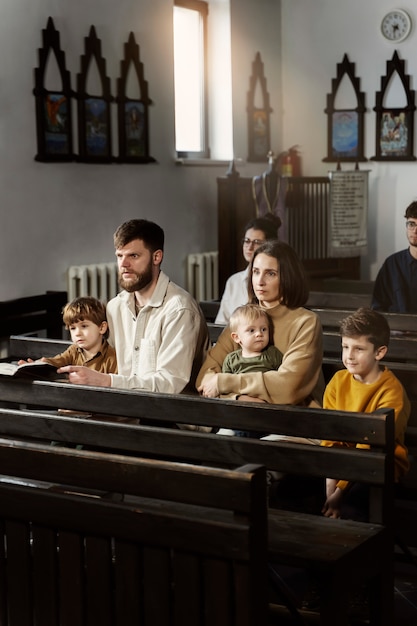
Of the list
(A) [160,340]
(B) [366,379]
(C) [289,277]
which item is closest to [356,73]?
(C) [289,277]

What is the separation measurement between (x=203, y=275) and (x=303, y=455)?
563 centimetres

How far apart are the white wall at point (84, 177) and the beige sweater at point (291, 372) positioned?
10.7ft

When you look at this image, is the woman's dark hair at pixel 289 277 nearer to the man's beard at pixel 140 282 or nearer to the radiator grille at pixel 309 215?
the man's beard at pixel 140 282

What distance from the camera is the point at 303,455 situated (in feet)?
9.21

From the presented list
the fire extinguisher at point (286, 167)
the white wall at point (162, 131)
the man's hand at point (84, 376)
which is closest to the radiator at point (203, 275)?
the white wall at point (162, 131)

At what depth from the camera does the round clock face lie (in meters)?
8.72

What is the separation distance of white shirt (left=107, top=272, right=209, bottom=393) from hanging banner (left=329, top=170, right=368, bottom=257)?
4790 millimetres

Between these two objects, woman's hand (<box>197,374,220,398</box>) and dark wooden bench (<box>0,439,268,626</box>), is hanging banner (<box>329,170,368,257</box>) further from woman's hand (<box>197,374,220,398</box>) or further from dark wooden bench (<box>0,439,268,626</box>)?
dark wooden bench (<box>0,439,268,626</box>)

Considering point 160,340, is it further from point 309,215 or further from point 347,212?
point 347,212

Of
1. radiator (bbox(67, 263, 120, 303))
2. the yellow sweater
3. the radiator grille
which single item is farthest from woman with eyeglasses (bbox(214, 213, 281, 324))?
the radiator grille

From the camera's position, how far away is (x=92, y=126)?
7.31 m

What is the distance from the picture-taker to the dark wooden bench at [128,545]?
7.39 feet

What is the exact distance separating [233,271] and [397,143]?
206 centimetres

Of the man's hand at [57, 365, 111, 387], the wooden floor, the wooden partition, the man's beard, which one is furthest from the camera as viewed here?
the wooden partition
